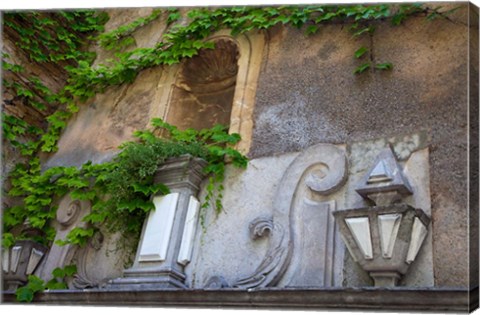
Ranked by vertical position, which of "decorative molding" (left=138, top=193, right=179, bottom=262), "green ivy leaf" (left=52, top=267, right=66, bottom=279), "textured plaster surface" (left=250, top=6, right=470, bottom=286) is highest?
"textured plaster surface" (left=250, top=6, right=470, bottom=286)

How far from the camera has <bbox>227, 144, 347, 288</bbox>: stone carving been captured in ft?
12.1

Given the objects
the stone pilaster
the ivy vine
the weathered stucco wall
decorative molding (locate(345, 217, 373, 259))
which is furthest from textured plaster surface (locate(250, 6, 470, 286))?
the stone pilaster

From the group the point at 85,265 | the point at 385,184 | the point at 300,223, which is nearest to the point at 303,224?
the point at 300,223

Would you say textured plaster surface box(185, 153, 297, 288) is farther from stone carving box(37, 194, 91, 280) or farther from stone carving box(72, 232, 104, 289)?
stone carving box(37, 194, 91, 280)

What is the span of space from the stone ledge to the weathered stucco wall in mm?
279

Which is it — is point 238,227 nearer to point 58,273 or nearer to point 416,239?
point 416,239

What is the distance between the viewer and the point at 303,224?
3.88 meters

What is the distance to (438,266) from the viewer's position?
328 cm

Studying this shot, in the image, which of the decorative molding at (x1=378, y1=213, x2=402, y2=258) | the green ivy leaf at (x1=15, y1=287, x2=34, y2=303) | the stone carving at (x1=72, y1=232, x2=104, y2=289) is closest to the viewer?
the decorative molding at (x1=378, y1=213, x2=402, y2=258)

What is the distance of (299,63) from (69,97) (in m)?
2.99

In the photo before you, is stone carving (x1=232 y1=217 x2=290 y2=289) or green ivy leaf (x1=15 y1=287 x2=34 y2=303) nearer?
stone carving (x1=232 y1=217 x2=290 y2=289)

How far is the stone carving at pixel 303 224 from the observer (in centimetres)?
370

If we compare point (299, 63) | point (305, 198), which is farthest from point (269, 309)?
point (299, 63)

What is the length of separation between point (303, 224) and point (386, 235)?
2.35ft
